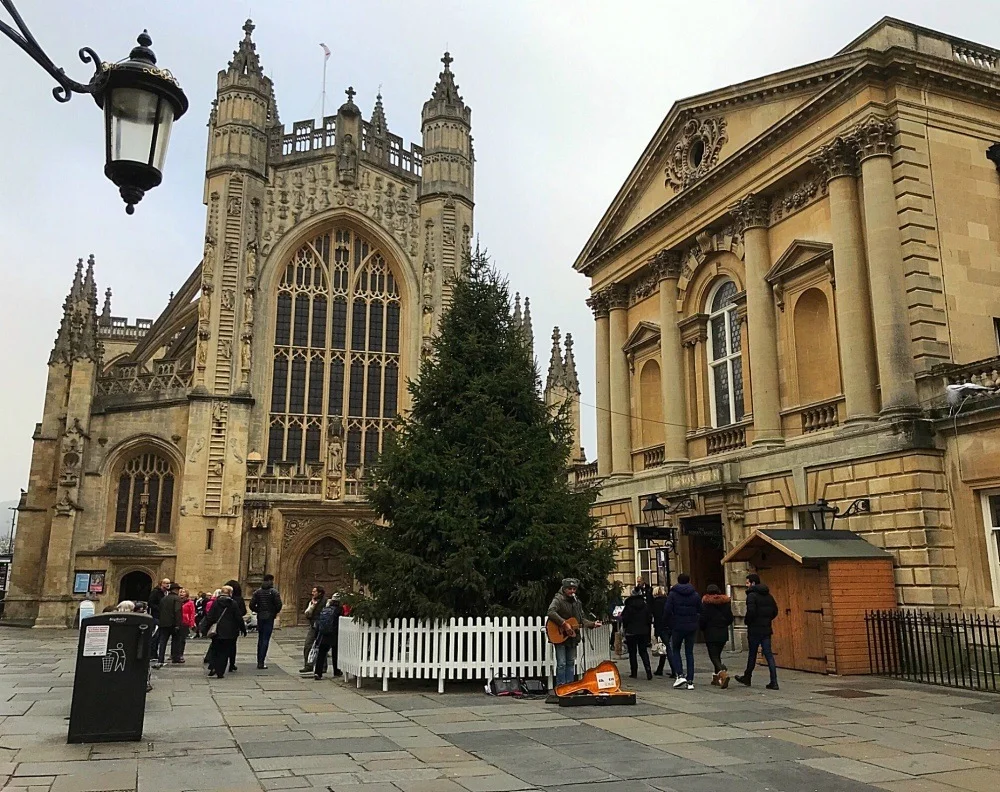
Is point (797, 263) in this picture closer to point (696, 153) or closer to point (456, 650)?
point (696, 153)

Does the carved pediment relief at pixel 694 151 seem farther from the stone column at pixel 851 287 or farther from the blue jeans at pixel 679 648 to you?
the blue jeans at pixel 679 648

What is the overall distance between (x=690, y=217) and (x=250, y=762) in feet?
59.3

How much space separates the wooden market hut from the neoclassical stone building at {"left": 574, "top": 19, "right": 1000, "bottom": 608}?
60 centimetres

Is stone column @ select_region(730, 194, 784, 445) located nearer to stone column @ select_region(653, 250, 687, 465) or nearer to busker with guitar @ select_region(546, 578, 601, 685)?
stone column @ select_region(653, 250, 687, 465)

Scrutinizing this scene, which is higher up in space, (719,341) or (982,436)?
(719,341)

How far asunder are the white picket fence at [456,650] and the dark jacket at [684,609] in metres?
1.97

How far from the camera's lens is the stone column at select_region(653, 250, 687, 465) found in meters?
21.9

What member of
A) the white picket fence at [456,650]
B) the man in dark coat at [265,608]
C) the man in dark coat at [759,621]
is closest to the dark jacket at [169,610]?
the man in dark coat at [265,608]

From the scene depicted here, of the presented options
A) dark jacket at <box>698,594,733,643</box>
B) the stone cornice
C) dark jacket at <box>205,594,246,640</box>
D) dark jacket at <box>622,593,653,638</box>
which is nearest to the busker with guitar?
dark jacket at <box>698,594,733,643</box>

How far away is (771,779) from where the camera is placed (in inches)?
267

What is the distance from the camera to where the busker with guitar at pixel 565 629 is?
11516 millimetres

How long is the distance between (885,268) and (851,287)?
32.2 inches

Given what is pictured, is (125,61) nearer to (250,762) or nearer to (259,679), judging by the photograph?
(250,762)

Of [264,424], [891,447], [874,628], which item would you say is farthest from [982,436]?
[264,424]
